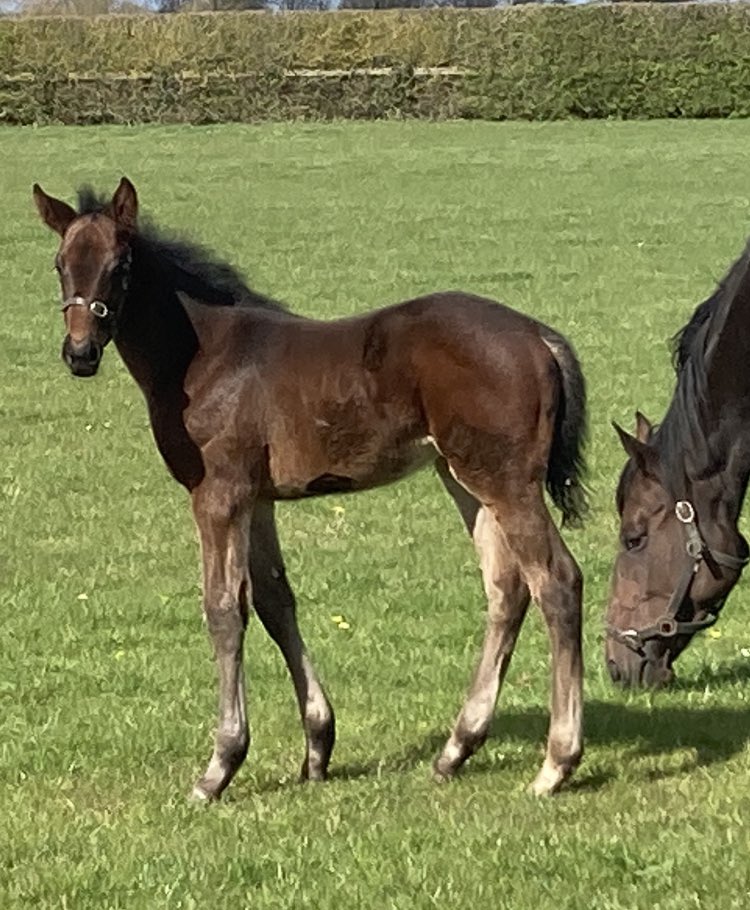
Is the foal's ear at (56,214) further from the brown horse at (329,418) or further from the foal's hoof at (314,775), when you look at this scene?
the foal's hoof at (314,775)

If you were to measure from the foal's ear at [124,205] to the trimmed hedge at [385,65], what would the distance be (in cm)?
3772

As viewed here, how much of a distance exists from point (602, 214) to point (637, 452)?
19678mm

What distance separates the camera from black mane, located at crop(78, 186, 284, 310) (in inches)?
223

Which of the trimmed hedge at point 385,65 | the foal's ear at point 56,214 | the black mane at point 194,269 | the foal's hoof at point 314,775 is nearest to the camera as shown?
the foal's ear at point 56,214

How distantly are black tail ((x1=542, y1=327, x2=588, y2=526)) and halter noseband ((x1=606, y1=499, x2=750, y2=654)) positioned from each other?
36cm

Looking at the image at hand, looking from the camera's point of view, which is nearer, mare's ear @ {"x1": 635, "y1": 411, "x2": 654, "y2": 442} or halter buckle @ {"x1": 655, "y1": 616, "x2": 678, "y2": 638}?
halter buckle @ {"x1": 655, "y1": 616, "x2": 678, "y2": 638}

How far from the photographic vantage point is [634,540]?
5.48 metres

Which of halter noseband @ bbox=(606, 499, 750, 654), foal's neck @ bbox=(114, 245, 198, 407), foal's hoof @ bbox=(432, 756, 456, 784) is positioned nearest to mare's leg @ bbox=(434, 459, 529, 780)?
foal's hoof @ bbox=(432, 756, 456, 784)

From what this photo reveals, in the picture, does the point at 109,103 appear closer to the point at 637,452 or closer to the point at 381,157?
the point at 381,157

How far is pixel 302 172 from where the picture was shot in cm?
3086

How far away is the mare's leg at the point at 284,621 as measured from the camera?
5777 mm

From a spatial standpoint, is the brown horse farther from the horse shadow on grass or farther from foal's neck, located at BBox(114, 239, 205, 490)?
the horse shadow on grass

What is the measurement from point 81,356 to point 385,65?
39773 millimetres

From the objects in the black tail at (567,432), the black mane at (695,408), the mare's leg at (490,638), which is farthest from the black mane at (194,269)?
the black mane at (695,408)
